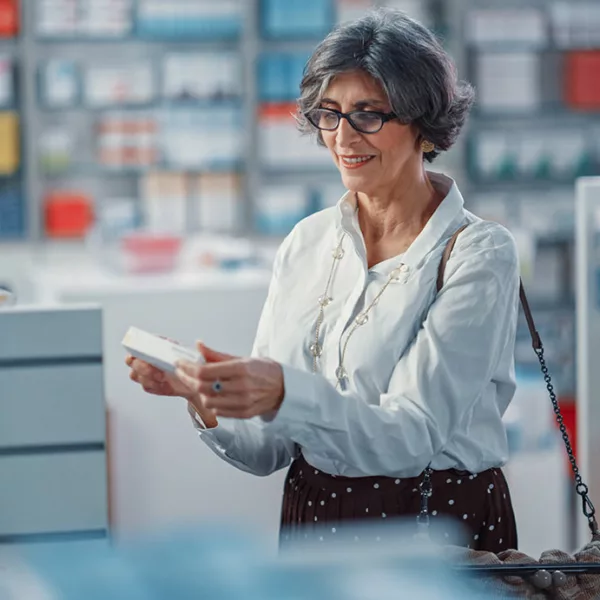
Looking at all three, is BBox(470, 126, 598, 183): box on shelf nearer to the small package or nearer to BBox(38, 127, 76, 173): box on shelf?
BBox(38, 127, 76, 173): box on shelf

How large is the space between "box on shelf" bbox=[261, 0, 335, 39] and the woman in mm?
4883

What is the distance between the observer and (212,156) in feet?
22.2

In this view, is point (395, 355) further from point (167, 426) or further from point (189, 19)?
point (189, 19)

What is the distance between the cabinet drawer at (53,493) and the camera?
2.63m

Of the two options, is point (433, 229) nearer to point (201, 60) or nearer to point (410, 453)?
point (410, 453)

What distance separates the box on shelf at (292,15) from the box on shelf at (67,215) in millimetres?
1457

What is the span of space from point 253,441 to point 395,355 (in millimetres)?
303

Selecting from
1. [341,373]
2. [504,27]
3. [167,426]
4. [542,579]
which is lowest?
[167,426]

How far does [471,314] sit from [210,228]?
515cm

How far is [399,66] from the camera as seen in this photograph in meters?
1.83

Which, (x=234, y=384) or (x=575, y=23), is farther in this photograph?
(x=575, y=23)

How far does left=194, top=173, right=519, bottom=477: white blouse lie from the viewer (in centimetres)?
171

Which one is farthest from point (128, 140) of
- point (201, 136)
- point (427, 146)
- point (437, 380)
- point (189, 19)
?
point (437, 380)

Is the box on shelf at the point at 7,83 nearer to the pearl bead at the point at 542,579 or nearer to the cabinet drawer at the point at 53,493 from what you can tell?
the cabinet drawer at the point at 53,493
